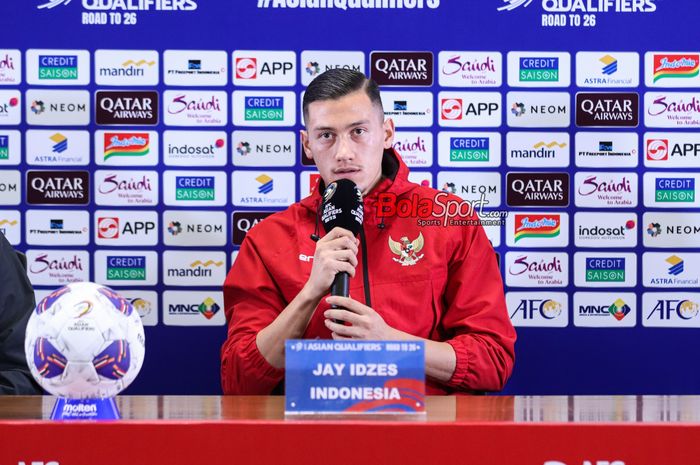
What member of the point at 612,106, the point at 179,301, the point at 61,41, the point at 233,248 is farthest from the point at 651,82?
the point at 61,41

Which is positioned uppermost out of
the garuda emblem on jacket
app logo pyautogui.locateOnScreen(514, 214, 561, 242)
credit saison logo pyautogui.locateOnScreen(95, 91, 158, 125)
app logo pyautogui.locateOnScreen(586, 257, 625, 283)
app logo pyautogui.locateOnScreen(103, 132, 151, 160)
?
credit saison logo pyautogui.locateOnScreen(95, 91, 158, 125)

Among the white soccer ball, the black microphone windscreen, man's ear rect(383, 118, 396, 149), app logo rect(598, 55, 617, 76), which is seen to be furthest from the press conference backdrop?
the white soccer ball

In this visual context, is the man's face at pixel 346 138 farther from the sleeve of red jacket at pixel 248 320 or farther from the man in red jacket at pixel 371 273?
the sleeve of red jacket at pixel 248 320

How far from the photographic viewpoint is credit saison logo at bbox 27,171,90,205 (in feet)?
8.03

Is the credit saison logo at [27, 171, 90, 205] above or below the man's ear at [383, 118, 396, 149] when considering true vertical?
below

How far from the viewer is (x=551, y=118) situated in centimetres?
244

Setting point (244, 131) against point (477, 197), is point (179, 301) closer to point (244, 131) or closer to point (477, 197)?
point (244, 131)

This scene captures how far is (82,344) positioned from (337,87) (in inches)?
36.8

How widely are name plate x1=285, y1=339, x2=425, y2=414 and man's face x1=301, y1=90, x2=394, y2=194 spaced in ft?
2.41

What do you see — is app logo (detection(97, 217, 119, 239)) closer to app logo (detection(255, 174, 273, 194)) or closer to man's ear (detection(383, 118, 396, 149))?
app logo (detection(255, 174, 273, 194))

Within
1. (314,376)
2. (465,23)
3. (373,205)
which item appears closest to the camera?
(314,376)

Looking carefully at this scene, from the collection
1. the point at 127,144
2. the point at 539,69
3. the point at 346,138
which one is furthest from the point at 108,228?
the point at 539,69

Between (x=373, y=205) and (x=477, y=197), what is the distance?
741mm

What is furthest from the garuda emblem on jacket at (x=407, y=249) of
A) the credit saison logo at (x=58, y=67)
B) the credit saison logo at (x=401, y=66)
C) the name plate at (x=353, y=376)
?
the credit saison logo at (x=58, y=67)
